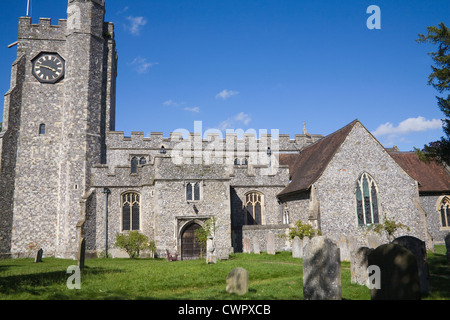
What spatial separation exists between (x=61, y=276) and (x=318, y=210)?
12.8 meters

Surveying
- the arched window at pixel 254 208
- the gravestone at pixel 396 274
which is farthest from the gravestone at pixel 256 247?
the gravestone at pixel 396 274

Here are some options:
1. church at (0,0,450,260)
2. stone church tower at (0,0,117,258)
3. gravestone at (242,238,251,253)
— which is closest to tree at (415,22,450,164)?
church at (0,0,450,260)

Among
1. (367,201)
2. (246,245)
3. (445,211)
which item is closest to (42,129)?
(246,245)

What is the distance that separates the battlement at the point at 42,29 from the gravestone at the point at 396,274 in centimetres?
2682

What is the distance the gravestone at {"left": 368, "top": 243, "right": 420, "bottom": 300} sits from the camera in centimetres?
647

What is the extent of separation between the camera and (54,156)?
2533 centimetres

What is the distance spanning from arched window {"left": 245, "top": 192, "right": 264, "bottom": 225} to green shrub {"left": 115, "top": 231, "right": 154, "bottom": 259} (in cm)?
681

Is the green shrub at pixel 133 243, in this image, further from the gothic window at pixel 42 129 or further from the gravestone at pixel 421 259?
the gravestone at pixel 421 259

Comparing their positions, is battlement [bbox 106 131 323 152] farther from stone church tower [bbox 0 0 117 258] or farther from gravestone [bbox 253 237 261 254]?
gravestone [bbox 253 237 261 254]

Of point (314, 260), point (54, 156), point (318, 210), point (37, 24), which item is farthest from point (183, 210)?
point (37, 24)

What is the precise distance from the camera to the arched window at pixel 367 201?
2012 cm

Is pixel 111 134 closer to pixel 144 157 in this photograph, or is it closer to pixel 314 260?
pixel 144 157

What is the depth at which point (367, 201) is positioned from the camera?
20375 millimetres
